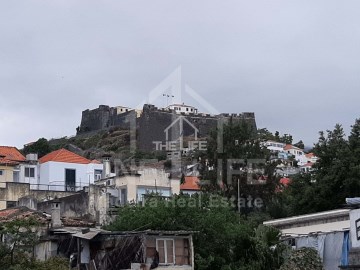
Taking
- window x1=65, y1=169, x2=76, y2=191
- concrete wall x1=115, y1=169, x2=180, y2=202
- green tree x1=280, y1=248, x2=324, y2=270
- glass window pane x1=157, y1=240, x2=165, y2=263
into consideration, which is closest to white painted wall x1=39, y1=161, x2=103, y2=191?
window x1=65, y1=169, x2=76, y2=191

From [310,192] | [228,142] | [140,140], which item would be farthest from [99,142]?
[310,192]

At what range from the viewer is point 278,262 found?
88.6 feet

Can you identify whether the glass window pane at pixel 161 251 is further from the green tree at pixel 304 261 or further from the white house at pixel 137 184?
the white house at pixel 137 184

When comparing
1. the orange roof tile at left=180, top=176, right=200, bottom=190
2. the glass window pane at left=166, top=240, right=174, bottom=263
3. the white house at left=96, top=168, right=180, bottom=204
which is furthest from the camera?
the orange roof tile at left=180, top=176, right=200, bottom=190

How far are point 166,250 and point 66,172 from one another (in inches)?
1058

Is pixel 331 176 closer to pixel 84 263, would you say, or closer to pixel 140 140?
pixel 84 263

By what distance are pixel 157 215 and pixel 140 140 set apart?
82420 millimetres

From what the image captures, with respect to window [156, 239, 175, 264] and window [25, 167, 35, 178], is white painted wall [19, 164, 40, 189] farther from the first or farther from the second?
window [156, 239, 175, 264]

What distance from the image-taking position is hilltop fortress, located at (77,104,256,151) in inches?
4368

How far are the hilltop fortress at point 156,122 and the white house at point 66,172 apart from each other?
49.2 metres

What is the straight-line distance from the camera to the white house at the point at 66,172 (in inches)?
1978

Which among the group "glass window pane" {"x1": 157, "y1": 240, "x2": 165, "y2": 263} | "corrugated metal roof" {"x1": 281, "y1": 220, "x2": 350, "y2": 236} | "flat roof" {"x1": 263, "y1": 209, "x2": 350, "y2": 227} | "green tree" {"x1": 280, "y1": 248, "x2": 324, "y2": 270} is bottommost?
"green tree" {"x1": 280, "y1": 248, "x2": 324, "y2": 270}

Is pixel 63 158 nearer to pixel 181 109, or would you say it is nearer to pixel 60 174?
pixel 60 174

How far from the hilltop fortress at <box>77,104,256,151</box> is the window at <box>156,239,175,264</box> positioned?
7473 cm
